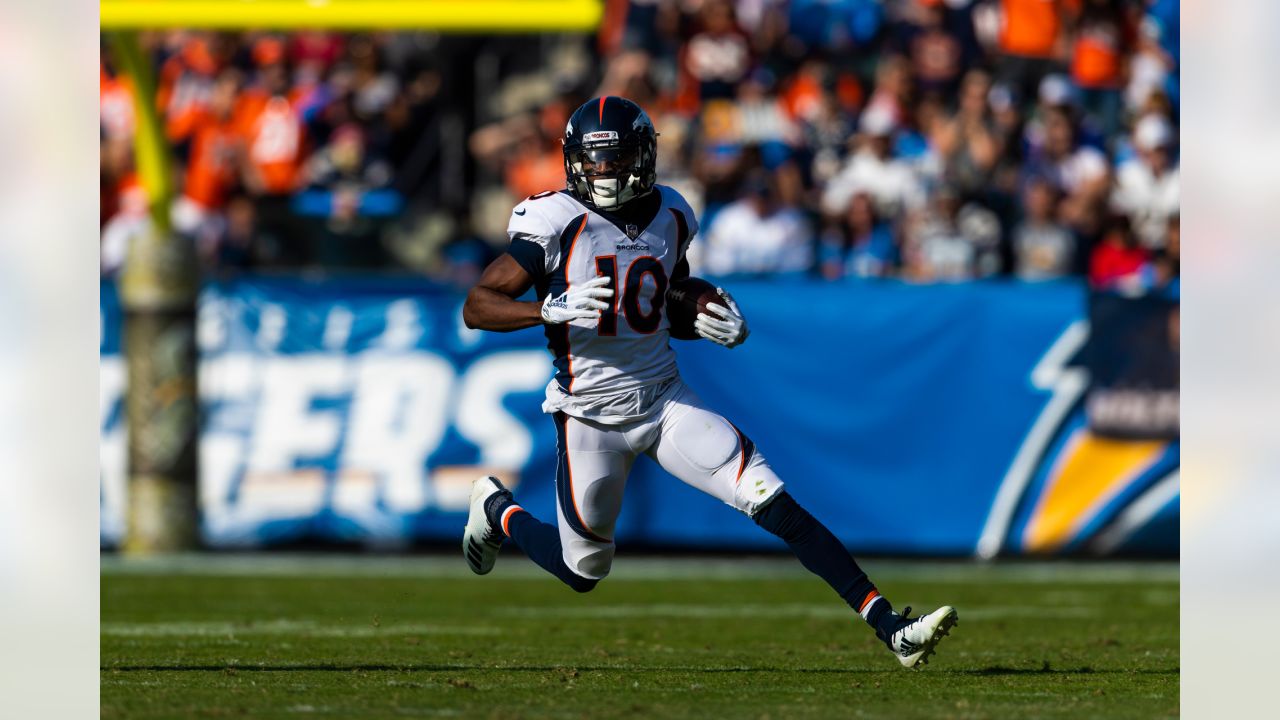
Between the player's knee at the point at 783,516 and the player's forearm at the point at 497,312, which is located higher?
the player's forearm at the point at 497,312

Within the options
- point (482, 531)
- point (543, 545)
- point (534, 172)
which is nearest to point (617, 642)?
point (482, 531)

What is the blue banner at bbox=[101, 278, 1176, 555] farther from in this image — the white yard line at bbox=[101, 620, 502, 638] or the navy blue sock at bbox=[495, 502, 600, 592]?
the navy blue sock at bbox=[495, 502, 600, 592]

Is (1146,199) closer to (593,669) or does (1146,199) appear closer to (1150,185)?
(1150,185)

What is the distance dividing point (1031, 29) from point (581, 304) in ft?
28.2

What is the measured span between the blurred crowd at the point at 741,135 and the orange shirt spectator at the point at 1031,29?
0.01m

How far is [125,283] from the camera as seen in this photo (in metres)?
11.1

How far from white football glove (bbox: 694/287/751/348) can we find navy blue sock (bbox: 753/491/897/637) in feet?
1.62

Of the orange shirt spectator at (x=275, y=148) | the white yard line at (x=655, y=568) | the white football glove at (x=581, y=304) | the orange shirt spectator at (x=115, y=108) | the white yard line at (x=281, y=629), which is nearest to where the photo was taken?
the white football glove at (x=581, y=304)

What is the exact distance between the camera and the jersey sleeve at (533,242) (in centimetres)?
592

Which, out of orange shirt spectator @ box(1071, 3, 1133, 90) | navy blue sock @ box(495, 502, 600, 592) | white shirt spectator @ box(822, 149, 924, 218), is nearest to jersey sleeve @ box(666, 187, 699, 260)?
navy blue sock @ box(495, 502, 600, 592)

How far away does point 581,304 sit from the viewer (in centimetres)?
561

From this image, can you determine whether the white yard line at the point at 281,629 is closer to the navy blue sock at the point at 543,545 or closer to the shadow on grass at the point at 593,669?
the navy blue sock at the point at 543,545

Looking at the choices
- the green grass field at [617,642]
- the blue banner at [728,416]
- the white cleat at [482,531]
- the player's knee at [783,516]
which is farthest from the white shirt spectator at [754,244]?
the player's knee at [783,516]
